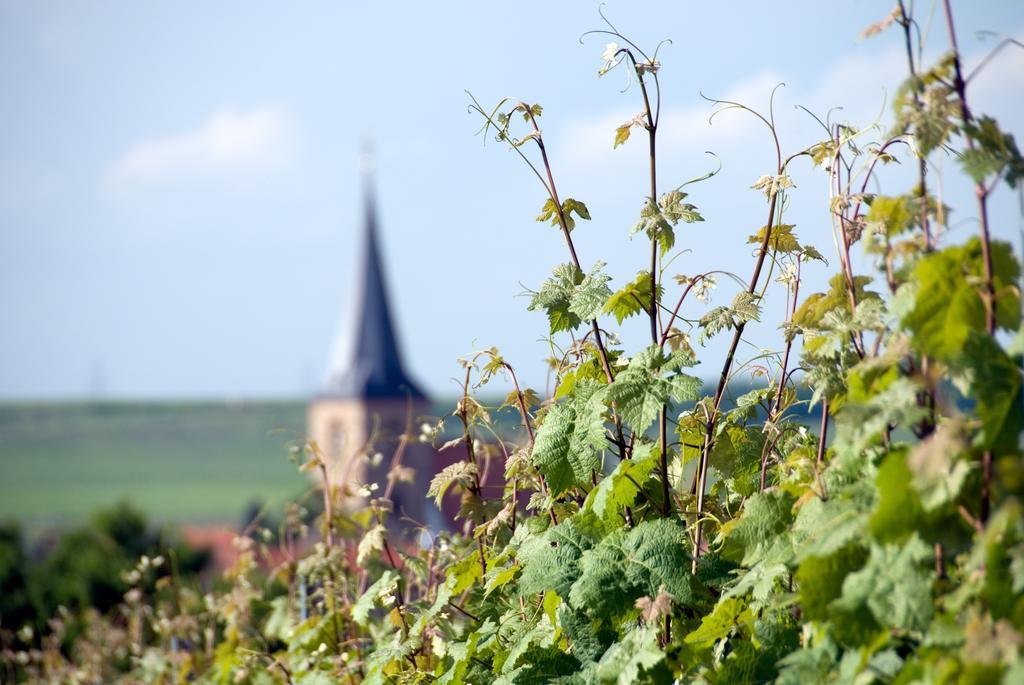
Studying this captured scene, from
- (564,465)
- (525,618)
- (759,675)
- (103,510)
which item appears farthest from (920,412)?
(103,510)

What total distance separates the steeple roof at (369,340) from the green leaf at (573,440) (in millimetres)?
51306

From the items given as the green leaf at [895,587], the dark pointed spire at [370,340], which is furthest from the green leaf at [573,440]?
the dark pointed spire at [370,340]

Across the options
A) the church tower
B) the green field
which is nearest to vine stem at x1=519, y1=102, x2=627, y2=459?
the church tower

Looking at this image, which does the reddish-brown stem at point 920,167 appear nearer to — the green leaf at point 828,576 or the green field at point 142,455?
the green leaf at point 828,576

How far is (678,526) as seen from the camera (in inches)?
68.2

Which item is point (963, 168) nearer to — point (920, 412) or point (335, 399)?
point (920, 412)

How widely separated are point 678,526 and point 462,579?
60 cm

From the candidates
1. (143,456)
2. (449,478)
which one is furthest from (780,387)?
(143,456)

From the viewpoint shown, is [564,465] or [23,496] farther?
[23,496]

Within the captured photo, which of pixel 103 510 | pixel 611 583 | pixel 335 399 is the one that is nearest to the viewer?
pixel 611 583

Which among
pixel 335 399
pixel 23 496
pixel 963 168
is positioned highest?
pixel 963 168

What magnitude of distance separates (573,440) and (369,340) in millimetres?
53128

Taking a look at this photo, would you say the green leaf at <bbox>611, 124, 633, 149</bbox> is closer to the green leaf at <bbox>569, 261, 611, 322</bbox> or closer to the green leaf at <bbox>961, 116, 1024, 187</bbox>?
the green leaf at <bbox>569, 261, 611, 322</bbox>

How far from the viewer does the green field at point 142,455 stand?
93.5 m
